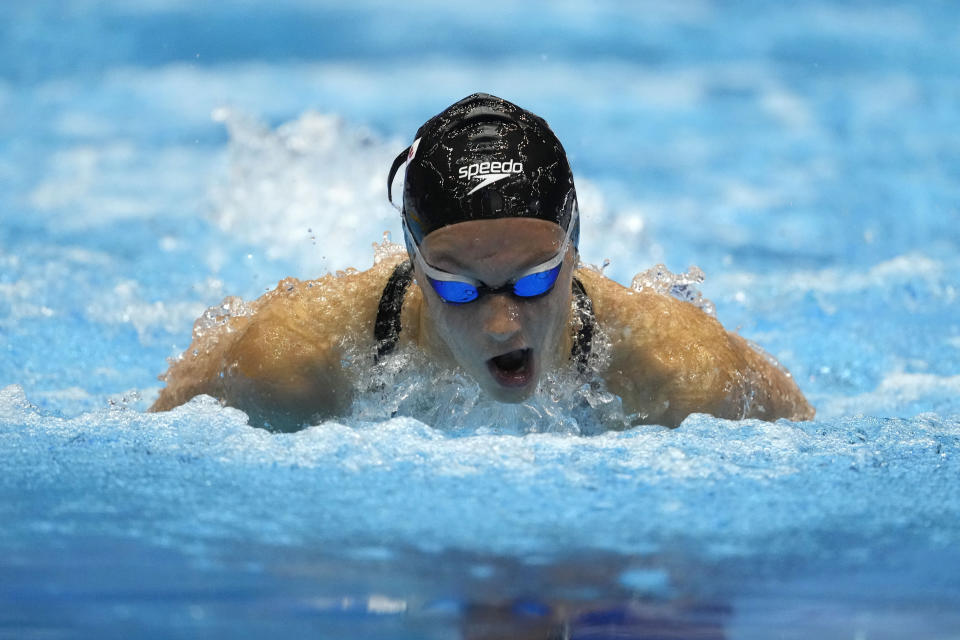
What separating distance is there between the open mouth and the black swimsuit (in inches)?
14.2

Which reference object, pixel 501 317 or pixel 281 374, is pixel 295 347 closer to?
pixel 281 374

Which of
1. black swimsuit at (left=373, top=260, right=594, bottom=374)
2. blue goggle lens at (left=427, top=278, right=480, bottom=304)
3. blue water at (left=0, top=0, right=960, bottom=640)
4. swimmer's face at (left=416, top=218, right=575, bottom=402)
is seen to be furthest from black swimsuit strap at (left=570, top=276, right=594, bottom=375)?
blue goggle lens at (left=427, top=278, right=480, bottom=304)

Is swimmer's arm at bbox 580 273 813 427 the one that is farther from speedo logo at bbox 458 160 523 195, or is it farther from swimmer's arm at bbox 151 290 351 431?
swimmer's arm at bbox 151 290 351 431

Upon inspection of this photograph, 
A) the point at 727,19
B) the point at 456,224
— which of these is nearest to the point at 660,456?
the point at 456,224

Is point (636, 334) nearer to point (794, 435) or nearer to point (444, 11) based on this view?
point (794, 435)

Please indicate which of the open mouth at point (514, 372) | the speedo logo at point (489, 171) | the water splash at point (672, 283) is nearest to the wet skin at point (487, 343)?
the open mouth at point (514, 372)

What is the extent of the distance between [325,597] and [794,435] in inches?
56.0

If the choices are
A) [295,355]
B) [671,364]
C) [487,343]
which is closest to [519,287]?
[487,343]

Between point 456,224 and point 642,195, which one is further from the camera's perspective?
point 642,195

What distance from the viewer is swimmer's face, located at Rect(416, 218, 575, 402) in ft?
8.27

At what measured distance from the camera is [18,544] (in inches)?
73.8

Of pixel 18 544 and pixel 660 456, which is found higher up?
pixel 660 456

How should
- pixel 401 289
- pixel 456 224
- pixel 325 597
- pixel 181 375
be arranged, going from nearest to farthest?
pixel 325 597
pixel 456 224
pixel 401 289
pixel 181 375

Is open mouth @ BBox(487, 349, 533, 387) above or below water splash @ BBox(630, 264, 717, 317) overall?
below
